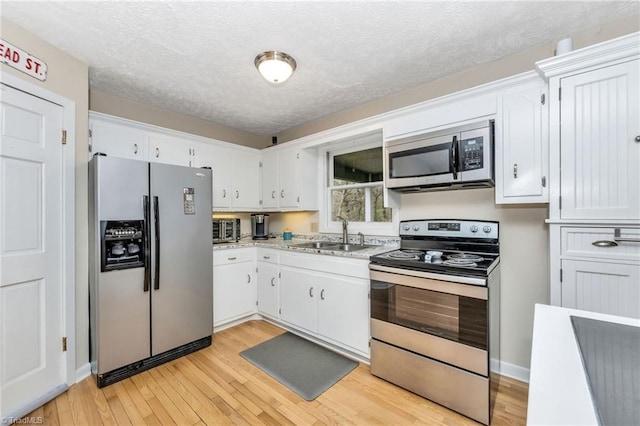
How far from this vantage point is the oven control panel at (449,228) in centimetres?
216

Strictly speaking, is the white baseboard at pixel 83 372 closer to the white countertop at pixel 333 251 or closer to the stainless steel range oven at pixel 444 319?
the white countertop at pixel 333 251

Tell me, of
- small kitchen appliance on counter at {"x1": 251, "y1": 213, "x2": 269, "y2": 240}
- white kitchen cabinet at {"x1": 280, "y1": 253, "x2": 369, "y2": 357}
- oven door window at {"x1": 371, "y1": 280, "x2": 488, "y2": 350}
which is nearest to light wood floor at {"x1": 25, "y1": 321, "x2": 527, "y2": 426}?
white kitchen cabinet at {"x1": 280, "y1": 253, "x2": 369, "y2": 357}

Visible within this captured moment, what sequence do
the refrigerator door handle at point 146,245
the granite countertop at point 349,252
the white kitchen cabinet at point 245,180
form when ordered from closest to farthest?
the refrigerator door handle at point 146,245 < the granite countertop at point 349,252 < the white kitchen cabinet at point 245,180

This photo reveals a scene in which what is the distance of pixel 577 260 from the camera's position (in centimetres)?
161

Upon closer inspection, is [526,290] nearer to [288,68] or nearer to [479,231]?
[479,231]

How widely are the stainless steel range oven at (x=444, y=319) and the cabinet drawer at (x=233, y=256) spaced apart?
5.19ft

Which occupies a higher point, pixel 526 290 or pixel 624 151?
pixel 624 151

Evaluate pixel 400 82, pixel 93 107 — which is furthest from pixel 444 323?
pixel 93 107

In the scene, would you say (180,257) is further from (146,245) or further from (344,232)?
(344,232)

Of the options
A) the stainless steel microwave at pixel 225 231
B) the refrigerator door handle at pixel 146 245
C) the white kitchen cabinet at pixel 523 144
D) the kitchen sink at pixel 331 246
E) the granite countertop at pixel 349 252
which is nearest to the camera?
the white kitchen cabinet at pixel 523 144

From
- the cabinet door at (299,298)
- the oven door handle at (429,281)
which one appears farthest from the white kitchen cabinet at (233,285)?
the oven door handle at (429,281)

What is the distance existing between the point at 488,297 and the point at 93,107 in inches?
143

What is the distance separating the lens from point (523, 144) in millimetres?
1844

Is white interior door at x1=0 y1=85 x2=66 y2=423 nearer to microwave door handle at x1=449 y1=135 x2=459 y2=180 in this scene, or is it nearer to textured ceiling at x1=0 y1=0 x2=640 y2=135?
textured ceiling at x1=0 y1=0 x2=640 y2=135
